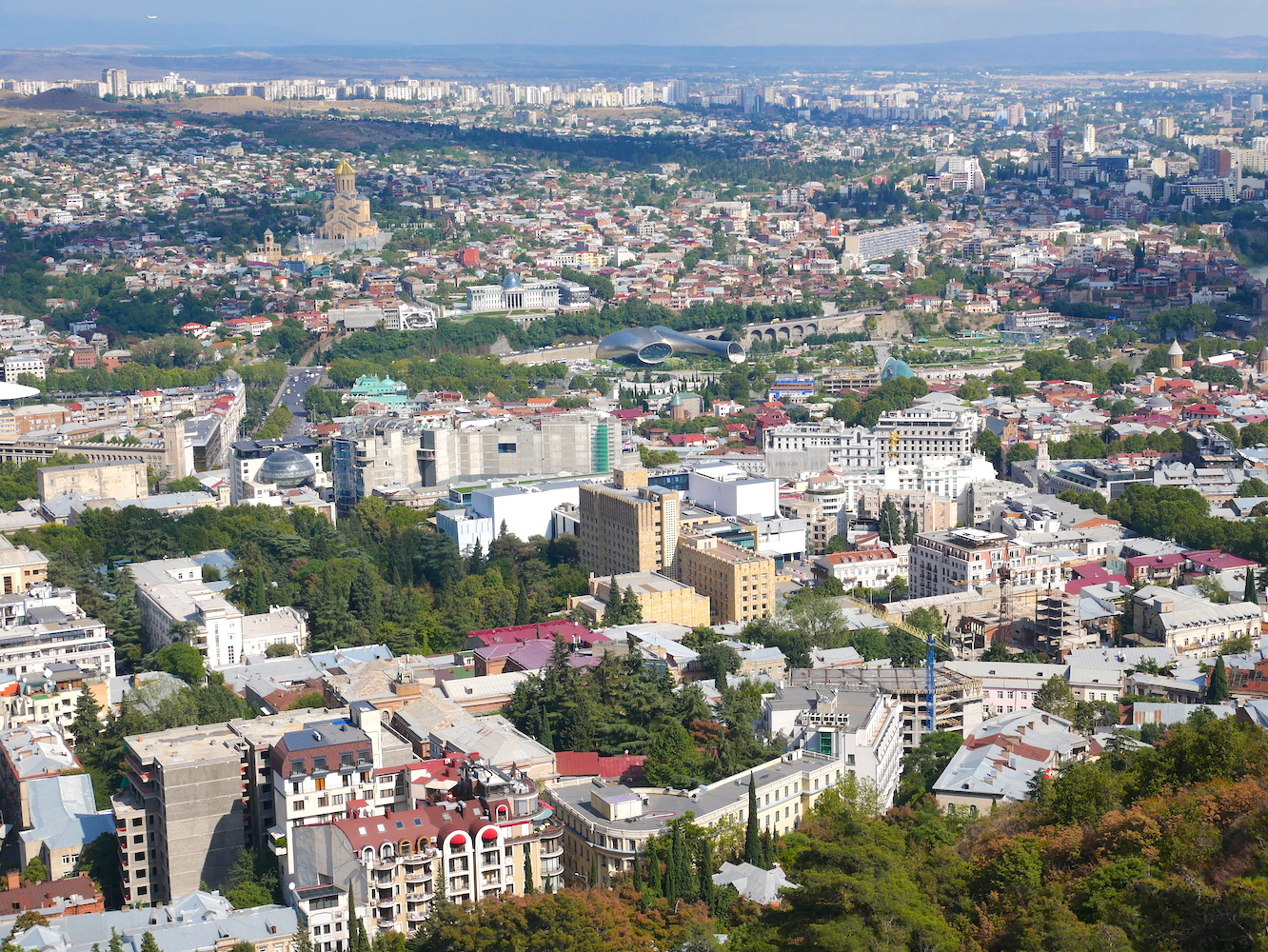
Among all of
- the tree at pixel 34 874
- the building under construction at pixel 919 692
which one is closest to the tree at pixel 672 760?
the building under construction at pixel 919 692

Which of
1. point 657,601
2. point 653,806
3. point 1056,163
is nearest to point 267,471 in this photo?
point 657,601

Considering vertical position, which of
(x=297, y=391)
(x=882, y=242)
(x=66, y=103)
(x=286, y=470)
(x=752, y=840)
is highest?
(x=66, y=103)

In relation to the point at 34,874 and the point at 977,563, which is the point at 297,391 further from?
the point at 34,874

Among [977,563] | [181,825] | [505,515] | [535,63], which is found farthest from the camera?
[535,63]

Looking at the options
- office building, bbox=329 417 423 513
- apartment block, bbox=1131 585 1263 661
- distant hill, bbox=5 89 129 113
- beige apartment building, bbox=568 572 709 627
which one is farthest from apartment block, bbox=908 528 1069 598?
distant hill, bbox=5 89 129 113

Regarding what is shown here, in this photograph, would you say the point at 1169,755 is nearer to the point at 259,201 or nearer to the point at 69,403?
the point at 69,403

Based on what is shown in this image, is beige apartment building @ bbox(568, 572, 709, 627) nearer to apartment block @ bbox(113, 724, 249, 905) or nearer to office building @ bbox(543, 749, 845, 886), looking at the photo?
office building @ bbox(543, 749, 845, 886)
